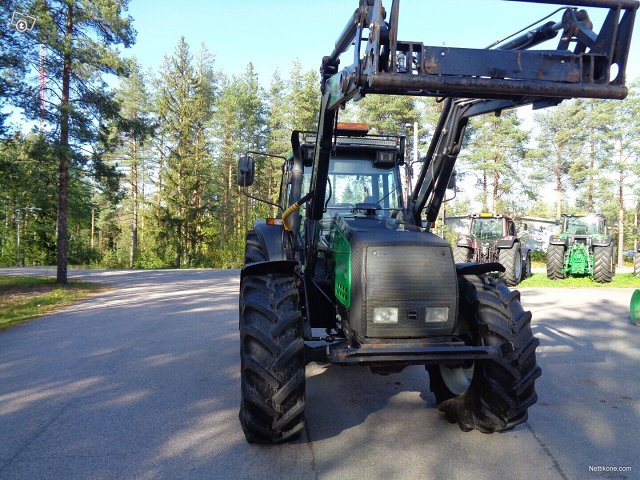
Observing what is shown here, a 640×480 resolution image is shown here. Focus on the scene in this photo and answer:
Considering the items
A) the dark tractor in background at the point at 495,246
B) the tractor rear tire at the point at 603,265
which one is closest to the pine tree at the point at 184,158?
the dark tractor in background at the point at 495,246

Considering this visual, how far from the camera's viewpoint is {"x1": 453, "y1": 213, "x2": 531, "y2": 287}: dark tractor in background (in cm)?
1670

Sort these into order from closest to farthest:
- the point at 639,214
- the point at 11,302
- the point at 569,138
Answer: the point at 11,302
the point at 569,138
the point at 639,214

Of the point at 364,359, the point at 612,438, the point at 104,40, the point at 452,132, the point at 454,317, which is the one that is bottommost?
the point at 612,438

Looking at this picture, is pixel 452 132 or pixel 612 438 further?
pixel 452 132

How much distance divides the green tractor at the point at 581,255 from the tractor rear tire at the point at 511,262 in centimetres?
263

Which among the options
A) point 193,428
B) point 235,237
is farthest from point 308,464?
point 235,237

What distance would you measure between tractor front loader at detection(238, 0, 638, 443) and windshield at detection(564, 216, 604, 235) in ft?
59.3

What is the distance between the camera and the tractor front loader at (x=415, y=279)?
10.2 feet

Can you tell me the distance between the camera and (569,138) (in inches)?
1740

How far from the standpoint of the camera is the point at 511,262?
16.6 meters

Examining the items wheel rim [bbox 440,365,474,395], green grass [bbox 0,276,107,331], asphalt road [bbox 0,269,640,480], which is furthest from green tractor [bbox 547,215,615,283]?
green grass [bbox 0,276,107,331]

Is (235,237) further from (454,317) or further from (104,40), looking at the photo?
(454,317)

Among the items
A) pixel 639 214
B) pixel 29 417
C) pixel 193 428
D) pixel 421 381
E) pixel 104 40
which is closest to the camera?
pixel 193 428

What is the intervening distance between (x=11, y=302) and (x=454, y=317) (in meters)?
12.6
